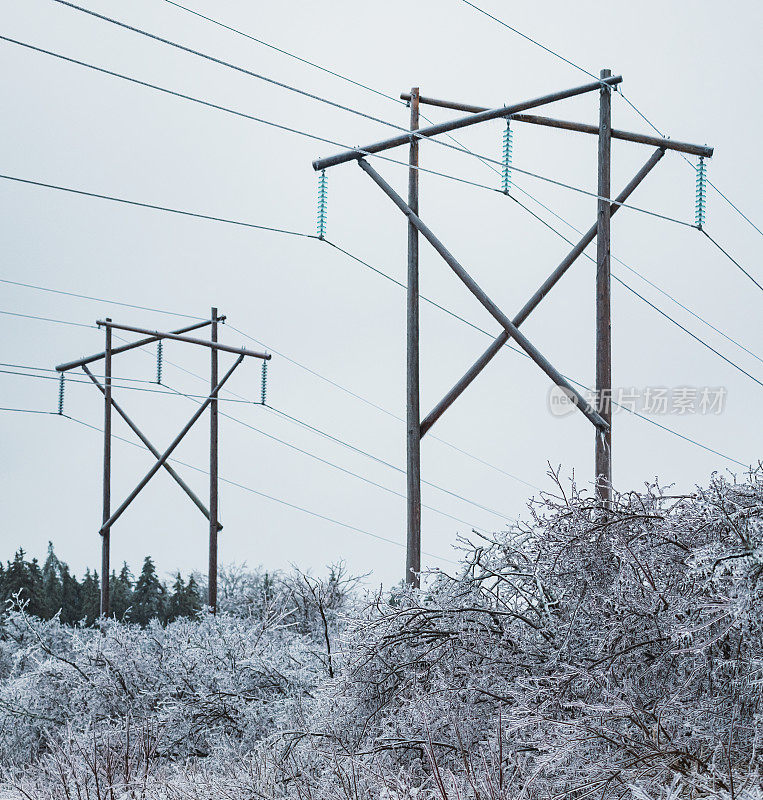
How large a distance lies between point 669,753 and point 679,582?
129 cm

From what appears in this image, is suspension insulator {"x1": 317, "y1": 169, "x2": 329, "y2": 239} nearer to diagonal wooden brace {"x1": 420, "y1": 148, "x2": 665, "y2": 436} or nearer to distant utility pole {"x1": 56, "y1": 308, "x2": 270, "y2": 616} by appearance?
diagonal wooden brace {"x1": 420, "y1": 148, "x2": 665, "y2": 436}

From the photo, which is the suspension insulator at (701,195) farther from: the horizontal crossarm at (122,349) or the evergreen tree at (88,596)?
the evergreen tree at (88,596)

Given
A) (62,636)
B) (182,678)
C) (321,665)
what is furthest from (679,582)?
(62,636)

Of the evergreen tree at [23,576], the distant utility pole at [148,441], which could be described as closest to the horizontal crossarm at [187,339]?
the distant utility pole at [148,441]

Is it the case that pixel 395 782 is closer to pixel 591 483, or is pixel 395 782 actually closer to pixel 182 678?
pixel 591 483

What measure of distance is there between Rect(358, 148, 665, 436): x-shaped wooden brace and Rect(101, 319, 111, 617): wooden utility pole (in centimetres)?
1103

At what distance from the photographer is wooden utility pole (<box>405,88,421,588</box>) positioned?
12.1m

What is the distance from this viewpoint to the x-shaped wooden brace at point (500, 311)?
11.6m

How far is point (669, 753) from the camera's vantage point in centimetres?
515

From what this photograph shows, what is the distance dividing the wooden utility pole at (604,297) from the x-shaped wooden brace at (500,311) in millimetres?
143

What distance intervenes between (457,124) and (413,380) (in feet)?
10.3

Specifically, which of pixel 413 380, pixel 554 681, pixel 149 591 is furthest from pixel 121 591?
pixel 554 681

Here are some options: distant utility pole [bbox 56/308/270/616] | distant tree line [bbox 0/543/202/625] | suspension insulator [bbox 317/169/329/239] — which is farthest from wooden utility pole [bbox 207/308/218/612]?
distant tree line [bbox 0/543/202/625]

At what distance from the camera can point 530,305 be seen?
12047mm
